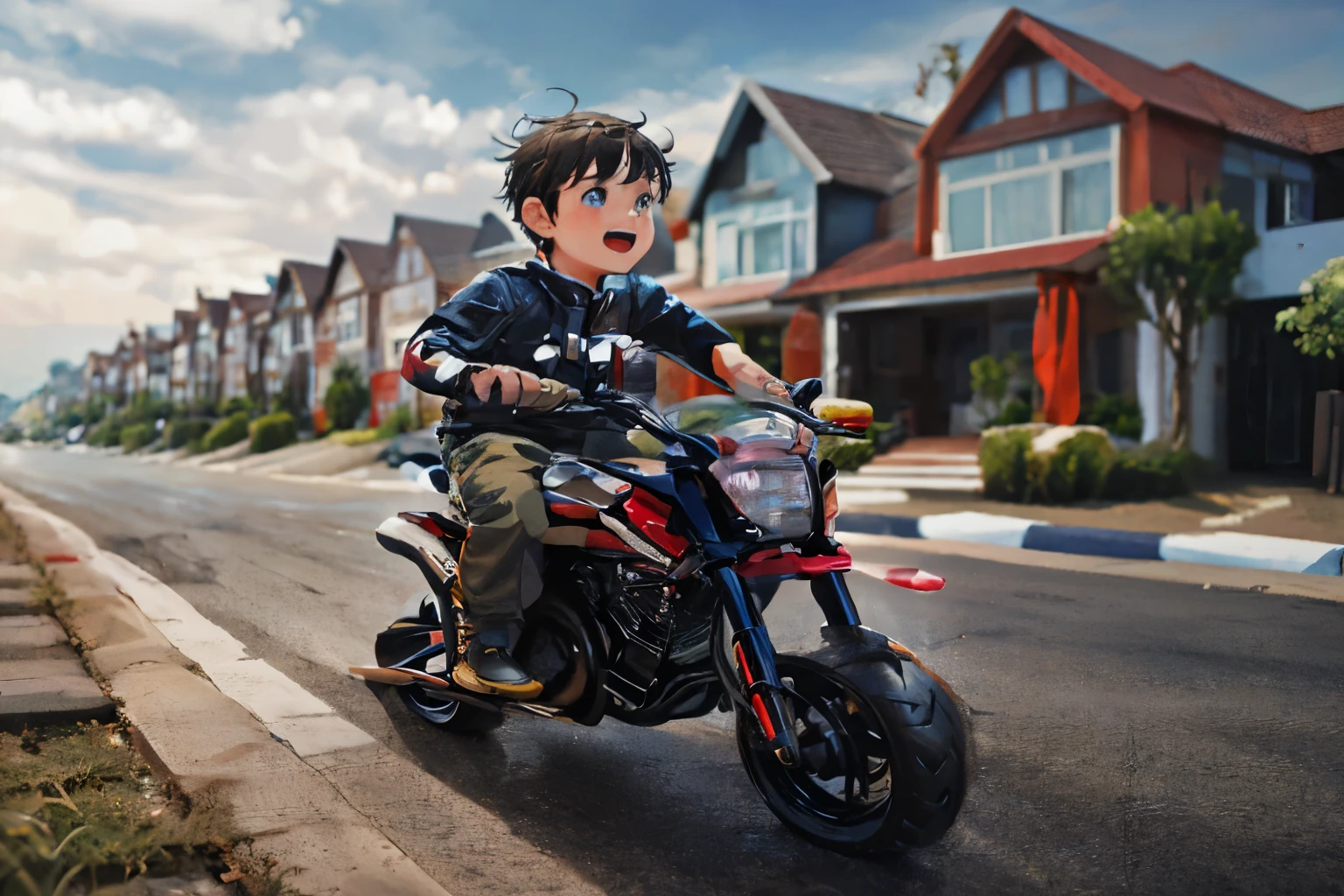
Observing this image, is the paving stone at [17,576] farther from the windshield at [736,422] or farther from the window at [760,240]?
the window at [760,240]

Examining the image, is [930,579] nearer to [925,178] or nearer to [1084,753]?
[1084,753]

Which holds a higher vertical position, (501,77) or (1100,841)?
(501,77)

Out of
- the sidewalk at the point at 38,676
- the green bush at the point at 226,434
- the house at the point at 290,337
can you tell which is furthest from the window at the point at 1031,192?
the house at the point at 290,337

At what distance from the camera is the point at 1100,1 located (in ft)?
17.3

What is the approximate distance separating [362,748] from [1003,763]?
2.08 m

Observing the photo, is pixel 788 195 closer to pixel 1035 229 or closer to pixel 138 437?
pixel 1035 229

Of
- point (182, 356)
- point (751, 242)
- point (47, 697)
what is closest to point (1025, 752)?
point (47, 697)

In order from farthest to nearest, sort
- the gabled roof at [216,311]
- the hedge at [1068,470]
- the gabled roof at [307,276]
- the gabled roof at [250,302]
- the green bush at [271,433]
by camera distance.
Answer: the gabled roof at [216,311] < the gabled roof at [250,302] < the gabled roof at [307,276] < the green bush at [271,433] < the hedge at [1068,470]

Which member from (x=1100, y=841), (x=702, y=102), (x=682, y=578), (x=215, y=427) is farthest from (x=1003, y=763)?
(x=215, y=427)

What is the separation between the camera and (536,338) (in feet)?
10.1

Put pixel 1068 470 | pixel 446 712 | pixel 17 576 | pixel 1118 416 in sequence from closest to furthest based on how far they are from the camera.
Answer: pixel 446 712, pixel 17 576, pixel 1068 470, pixel 1118 416

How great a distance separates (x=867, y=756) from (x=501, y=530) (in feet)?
3.78

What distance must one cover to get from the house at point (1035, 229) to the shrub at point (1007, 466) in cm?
186

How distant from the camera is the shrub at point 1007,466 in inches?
445
